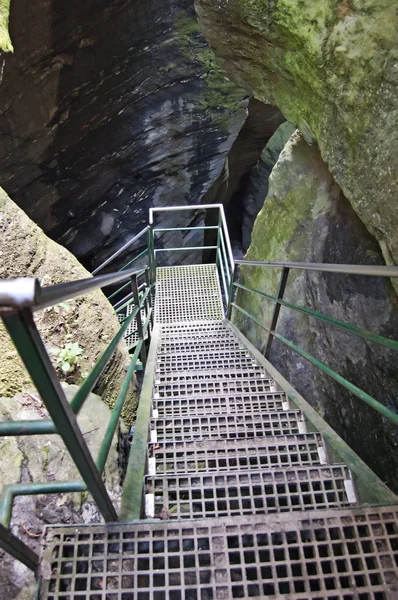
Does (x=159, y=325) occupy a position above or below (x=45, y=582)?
above

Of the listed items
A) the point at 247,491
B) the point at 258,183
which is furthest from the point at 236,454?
the point at 258,183

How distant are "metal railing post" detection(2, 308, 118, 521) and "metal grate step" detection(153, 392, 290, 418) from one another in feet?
4.28

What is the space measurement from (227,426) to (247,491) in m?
0.60

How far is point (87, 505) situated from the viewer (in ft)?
5.18

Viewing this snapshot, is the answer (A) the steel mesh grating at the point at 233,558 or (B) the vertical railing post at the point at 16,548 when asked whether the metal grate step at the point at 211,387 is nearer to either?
(A) the steel mesh grating at the point at 233,558

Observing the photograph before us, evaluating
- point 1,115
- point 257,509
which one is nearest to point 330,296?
point 257,509

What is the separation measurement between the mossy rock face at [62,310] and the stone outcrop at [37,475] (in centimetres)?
56

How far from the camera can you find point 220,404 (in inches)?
91.7

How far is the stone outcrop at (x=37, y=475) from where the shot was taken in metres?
1.29

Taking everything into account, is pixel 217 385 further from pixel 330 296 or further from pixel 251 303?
pixel 251 303

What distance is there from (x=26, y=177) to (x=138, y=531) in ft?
23.1

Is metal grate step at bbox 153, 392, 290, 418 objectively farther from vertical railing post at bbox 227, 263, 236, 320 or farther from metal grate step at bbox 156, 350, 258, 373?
vertical railing post at bbox 227, 263, 236, 320

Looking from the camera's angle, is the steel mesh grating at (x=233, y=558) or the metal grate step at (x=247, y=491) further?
the metal grate step at (x=247, y=491)

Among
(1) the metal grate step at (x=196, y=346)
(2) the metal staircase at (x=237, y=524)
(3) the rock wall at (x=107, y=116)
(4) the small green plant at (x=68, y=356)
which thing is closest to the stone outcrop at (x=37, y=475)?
(2) the metal staircase at (x=237, y=524)
